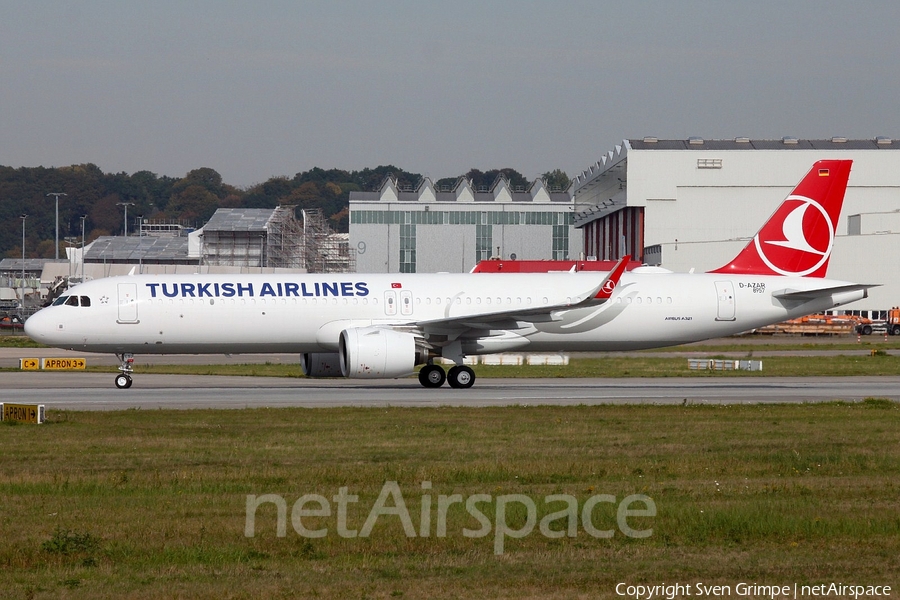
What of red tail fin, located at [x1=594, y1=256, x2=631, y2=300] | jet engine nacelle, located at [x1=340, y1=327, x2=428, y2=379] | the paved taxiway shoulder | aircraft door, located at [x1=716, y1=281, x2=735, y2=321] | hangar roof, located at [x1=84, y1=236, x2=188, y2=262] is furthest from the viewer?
hangar roof, located at [x1=84, y1=236, x2=188, y2=262]

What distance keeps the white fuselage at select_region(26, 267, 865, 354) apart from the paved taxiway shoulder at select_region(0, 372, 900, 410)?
1.35 metres

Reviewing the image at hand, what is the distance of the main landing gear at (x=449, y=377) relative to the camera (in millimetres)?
30484

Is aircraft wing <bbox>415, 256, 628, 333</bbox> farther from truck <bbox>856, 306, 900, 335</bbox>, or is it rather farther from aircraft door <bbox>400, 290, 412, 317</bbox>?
truck <bbox>856, 306, 900, 335</bbox>

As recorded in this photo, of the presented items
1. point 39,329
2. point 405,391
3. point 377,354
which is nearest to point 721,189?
point 405,391

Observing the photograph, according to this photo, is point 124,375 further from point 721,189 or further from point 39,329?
point 721,189

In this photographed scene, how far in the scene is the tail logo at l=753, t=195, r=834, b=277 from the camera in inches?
1340

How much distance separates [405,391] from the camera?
2934 cm

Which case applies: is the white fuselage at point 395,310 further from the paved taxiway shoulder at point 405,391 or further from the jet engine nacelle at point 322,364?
the paved taxiway shoulder at point 405,391

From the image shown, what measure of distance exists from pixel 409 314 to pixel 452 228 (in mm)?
92717

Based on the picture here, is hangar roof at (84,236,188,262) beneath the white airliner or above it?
above

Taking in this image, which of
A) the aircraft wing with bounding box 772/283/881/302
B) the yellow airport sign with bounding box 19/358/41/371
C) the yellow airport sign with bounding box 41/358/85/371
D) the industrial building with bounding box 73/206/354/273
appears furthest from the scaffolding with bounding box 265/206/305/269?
the aircraft wing with bounding box 772/283/881/302

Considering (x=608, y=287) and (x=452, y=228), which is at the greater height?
(x=452, y=228)

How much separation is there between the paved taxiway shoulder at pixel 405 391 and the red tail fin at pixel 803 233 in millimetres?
3596

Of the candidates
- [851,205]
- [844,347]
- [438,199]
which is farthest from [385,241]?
[844,347]
